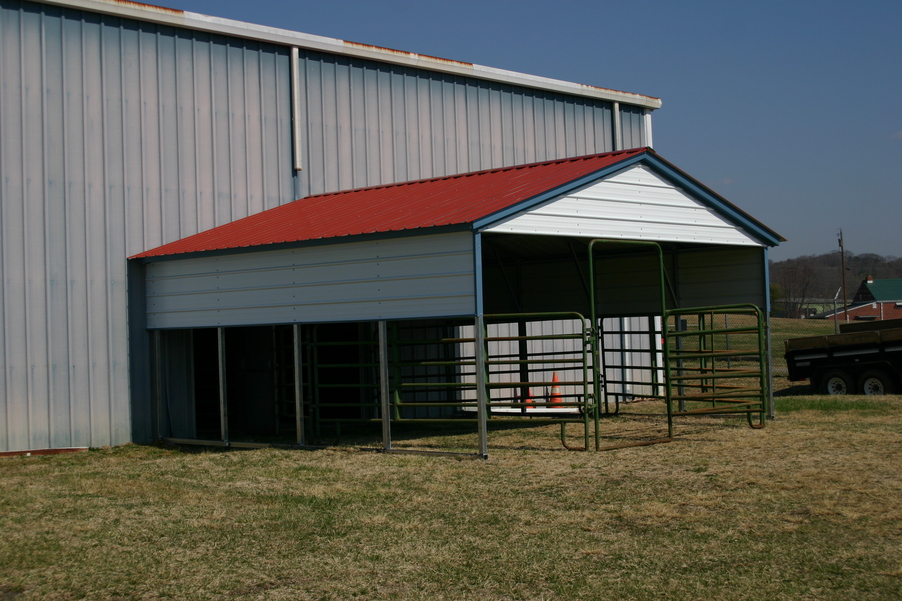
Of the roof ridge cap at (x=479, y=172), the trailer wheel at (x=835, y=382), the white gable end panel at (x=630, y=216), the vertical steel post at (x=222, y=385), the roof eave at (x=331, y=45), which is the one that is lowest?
the trailer wheel at (x=835, y=382)

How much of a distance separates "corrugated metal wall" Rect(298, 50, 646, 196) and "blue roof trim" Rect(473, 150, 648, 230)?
6.45 metres

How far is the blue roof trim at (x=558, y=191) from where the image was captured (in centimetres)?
1100

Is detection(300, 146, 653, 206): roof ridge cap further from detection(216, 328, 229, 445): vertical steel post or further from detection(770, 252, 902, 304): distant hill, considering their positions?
detection(770, 252, 902, 304): distant hill

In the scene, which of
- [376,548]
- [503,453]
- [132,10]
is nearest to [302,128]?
[132,10]

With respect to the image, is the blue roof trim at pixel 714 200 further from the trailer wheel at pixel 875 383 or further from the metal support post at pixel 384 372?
the trailer wheel at pixel 875 383

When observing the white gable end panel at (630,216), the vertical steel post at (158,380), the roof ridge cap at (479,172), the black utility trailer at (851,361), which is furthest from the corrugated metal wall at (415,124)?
the black utility trailer at (851,361)

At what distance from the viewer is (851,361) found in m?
19.0

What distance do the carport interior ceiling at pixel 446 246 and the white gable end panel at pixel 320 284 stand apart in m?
0.02

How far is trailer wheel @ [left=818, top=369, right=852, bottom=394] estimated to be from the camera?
19.0 meters

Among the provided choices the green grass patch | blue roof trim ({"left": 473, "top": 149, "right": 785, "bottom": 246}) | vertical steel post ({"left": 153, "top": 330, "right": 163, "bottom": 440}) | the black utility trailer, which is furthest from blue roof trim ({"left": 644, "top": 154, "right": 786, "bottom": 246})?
vertical steel post ({"left": 153, "top": 330, "right": 163, "bottom": 440})

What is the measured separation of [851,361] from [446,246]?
11.5 meters

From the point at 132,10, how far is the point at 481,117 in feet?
24.5

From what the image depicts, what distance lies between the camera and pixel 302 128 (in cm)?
1683

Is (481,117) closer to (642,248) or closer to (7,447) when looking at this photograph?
(642,248)
